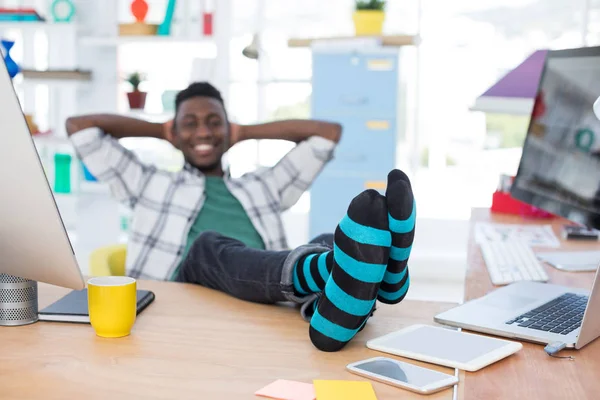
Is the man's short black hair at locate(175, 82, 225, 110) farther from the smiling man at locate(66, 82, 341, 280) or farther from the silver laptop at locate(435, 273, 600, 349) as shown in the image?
the silver laptop at locate(435, 273, 600, 349)

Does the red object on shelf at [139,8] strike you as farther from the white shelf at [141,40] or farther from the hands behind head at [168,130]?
the hands behind head at [168,130]

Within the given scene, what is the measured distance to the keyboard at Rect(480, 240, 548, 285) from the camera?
1.59m

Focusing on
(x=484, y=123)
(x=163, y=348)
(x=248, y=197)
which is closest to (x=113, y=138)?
(x=248, y=197)

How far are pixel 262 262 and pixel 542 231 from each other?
114 centimetres

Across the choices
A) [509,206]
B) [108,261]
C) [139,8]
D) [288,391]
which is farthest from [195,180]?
[139,8]

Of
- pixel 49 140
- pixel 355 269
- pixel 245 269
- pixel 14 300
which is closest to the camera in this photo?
pixel 355 269

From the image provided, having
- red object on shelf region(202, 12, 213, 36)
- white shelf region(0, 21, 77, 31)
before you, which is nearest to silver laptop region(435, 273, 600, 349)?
red object on shelf region(202, 12, 213, 36)

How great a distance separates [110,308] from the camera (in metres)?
1.18

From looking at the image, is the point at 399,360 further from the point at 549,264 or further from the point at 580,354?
the point at 549,264

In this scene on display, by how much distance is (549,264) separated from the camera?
177 centimetres

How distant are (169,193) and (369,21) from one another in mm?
2137

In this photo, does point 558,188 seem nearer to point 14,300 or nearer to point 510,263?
point 510,263

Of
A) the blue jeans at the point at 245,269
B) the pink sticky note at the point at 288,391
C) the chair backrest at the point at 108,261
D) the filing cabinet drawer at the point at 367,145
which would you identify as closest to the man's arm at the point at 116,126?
the chair backrest at the point at 108,261

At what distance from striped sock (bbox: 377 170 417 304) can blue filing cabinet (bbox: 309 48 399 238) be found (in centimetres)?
292
